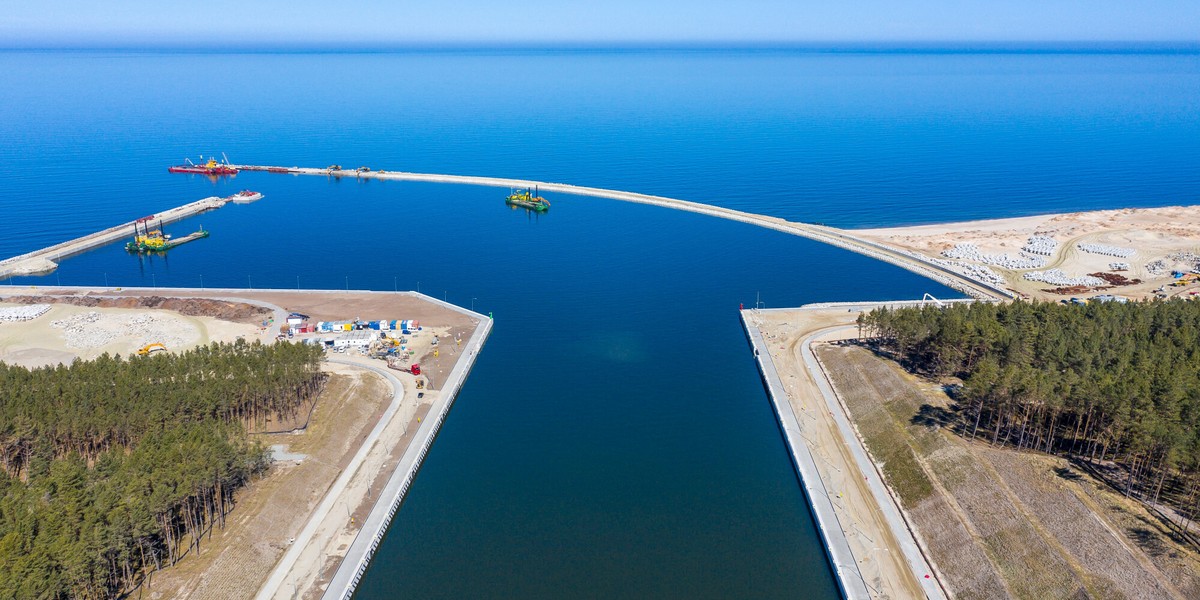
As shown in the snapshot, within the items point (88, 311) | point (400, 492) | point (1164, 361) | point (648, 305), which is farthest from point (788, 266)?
point (88, 311)

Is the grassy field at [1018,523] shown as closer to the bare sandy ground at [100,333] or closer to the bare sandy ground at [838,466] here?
the bare sandy ground at [838,466]

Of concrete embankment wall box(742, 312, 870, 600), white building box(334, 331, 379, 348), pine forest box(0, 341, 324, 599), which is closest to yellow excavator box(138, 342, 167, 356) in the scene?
pine forest box(0, 341, 324, 599)

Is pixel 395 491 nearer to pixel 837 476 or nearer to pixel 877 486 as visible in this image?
pixel 837 476

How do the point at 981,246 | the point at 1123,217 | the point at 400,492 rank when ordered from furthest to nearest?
the point at 1123,217 < the point at 981,246 < the point at 400,492

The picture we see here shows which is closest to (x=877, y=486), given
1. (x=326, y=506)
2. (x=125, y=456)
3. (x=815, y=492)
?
(x=815, y=492)

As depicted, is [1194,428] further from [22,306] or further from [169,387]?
[22,306]

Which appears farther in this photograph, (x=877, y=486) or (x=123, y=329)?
(x=123, y=329)
